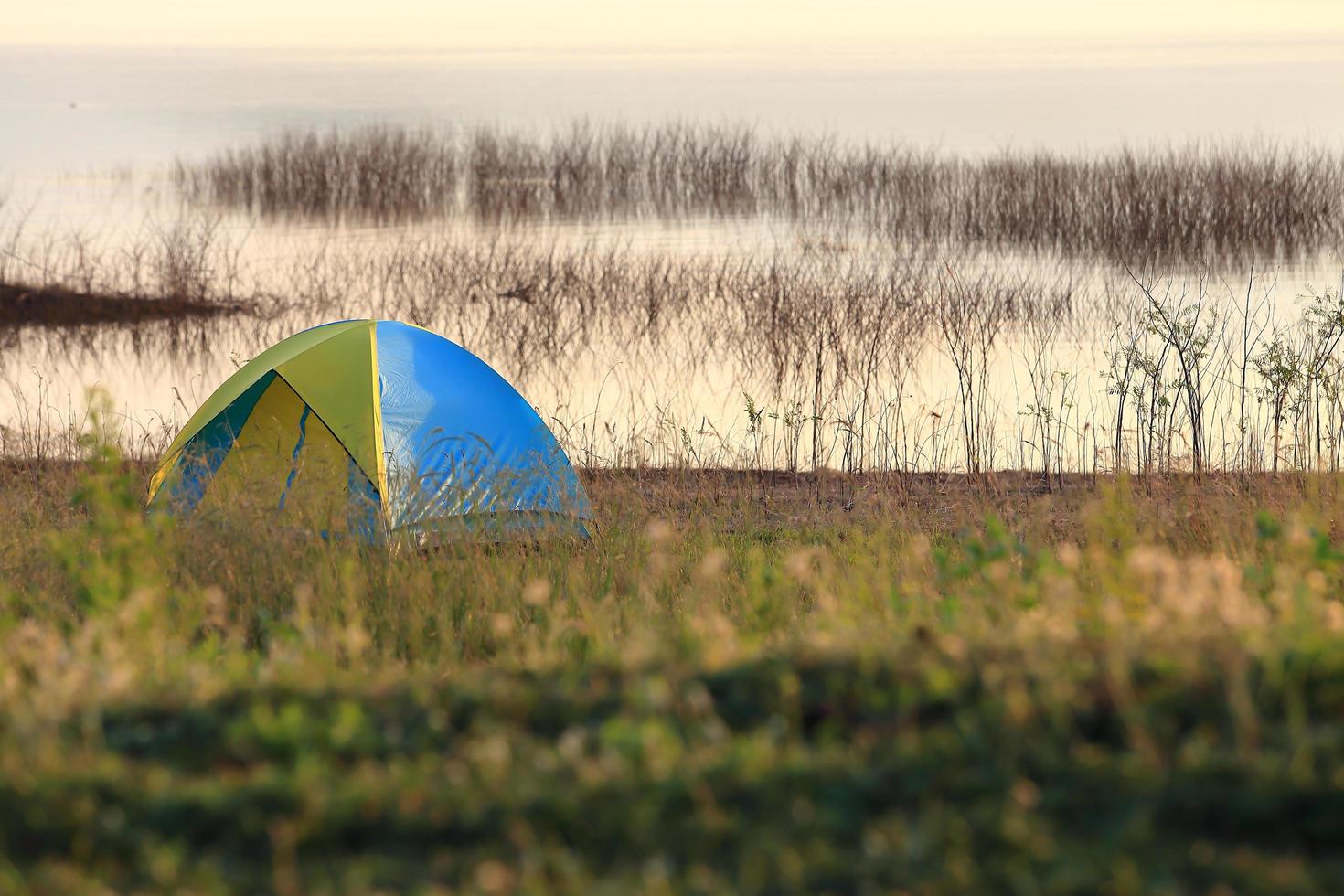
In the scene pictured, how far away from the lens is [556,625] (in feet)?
15.3

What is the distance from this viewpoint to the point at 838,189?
2870cm

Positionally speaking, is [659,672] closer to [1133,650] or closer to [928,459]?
[1133,650]

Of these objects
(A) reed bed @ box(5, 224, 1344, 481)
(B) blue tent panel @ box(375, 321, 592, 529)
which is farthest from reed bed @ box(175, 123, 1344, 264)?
(B) blue tent panel @ box(375, 321, 592, 529)

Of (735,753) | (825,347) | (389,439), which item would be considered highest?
(825,347)

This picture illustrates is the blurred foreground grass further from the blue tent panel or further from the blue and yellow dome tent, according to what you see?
the blue tent panel

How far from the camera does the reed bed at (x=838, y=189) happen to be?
913 inches

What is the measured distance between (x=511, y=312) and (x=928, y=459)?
7.31 meters

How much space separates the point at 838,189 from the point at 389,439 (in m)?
21.9

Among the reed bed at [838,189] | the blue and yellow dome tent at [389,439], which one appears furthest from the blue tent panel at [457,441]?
the reed bed at [838,189]

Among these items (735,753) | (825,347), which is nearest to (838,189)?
(825,347)

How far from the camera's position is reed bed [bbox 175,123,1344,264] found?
913 inches

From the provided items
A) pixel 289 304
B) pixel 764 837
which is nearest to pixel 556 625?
pixel 764 837

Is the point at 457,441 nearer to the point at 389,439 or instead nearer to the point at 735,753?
the point at 389,439

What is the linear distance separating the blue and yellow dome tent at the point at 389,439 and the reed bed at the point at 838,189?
1549 centimetres
